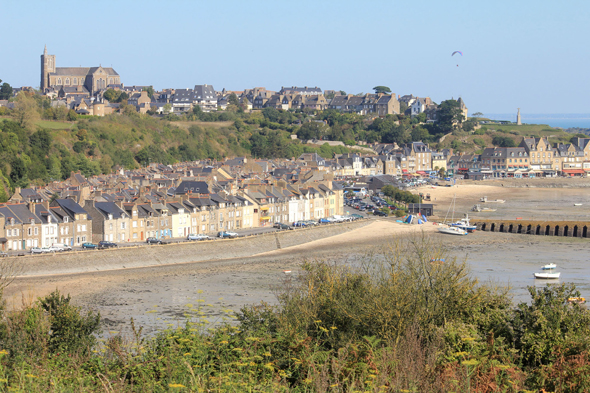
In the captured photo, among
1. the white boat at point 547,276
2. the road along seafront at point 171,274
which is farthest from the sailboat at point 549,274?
the road along seafront at point 171,274

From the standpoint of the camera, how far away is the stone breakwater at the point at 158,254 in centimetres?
2972

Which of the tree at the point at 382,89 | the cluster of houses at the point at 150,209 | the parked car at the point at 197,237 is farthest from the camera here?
the tree at the point at 382,89

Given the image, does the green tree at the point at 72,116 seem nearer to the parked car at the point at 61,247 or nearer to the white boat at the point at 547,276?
the parked car at the point at 61,247

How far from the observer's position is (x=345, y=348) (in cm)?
1059

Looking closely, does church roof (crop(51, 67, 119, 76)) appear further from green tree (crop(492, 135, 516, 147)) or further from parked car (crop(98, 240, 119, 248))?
parked car (crop(98, 240, 119, 248))

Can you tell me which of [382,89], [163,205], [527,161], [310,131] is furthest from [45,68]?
[163,205]

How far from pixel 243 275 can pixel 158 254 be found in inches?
214

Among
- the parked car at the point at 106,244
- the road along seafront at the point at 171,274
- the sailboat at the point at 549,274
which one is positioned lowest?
the road along seafront at the point at 171,274

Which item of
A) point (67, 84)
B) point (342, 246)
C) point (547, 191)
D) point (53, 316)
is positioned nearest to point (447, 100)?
point (547, 191)

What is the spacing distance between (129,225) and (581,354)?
29080mm

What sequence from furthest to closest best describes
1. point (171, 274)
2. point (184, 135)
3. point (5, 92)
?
1. point (5, 92)
2. point (184, 135)
3. point (171, 274)

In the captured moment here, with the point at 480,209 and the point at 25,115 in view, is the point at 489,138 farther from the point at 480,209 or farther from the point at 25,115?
the point at 25,115

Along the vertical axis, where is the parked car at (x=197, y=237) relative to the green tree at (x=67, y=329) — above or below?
below

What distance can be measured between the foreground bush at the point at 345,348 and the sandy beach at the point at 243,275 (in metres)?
2.97
